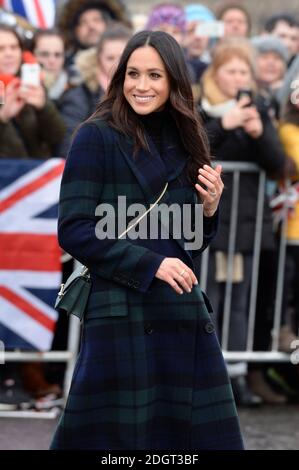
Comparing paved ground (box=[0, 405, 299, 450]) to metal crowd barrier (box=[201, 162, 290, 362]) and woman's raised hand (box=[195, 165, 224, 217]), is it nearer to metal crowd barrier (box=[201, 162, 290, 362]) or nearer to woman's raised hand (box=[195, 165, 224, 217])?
metal crowd barrier (box=[201, 162, 290, 362])

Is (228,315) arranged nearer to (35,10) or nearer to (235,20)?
(235,20)

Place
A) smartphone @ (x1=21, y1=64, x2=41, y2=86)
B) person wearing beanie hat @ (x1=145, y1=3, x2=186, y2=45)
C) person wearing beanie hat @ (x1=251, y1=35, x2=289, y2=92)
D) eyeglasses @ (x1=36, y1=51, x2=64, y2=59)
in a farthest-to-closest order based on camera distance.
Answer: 1. person wearing beanie hat @ (x1=251, y1=35, x2=289, y2=92)
2. person wearing beanie hat @ (x1=145, y1=3, x2=186, y2=45)
3. eyeglasses @ (x1=36, y1=51, x2=64, y2=59)
4. smartphone @ (x1=21, y1=64, x2=41, y2=86)

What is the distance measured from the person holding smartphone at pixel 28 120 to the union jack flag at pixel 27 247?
0.27 metres

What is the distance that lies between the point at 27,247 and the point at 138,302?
2605 millimetres

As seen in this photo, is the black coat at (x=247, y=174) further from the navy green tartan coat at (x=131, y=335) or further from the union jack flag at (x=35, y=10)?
the union jack flag at (x=35, y=10)

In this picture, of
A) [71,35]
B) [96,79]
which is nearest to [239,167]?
[96,79]

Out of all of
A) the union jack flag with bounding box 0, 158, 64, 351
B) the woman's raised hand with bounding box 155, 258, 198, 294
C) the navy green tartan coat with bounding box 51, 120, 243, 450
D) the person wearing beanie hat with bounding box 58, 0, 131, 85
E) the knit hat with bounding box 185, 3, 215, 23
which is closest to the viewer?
the woman's raised hand with bounding box 155, 258, 198, 294

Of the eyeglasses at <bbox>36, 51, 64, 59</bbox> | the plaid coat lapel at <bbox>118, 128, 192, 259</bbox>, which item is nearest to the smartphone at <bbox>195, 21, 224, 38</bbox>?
the eyeglasses at <bbox>36, 51, 64, 59</bbox>

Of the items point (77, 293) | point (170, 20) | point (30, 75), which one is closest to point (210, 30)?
point (170, 20)

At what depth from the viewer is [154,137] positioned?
4281 mm

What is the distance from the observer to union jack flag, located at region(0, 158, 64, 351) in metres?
6.65

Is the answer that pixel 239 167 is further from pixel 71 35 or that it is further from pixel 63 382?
pixel 71 35

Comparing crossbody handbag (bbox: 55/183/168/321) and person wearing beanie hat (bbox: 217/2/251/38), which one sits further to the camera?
person wearing beanie hat (bbox: 217/2/251/38)

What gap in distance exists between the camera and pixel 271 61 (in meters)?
8.72
